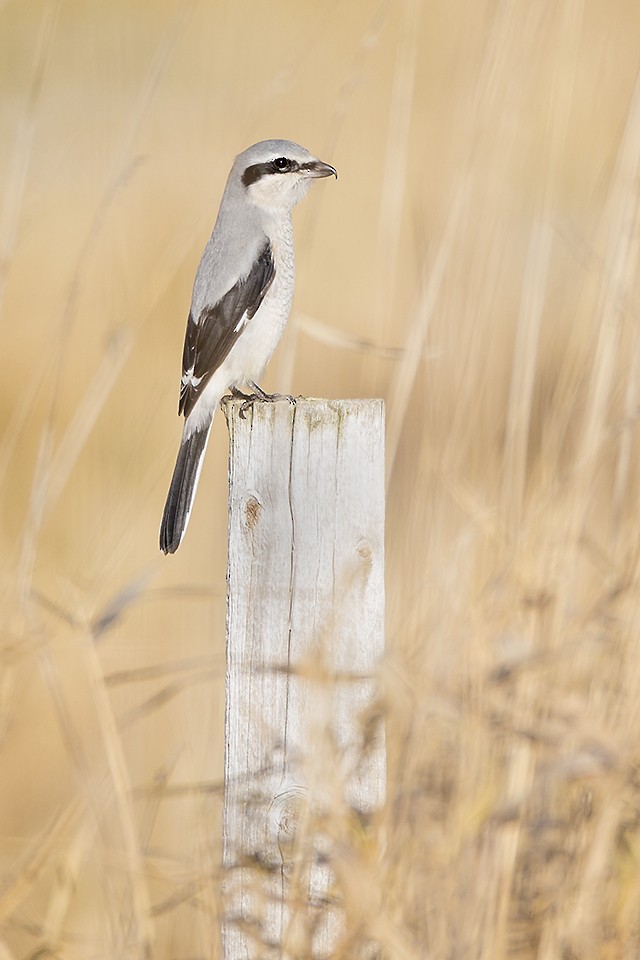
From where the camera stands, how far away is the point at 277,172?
2.54 meters

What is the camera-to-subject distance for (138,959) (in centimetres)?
122

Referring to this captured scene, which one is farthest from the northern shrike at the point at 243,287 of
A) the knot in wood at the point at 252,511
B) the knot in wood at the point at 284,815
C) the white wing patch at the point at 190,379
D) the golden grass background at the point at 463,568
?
the knot in wood at the point at 284,815

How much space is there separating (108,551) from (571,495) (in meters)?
0.74

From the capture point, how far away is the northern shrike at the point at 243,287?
2.48m

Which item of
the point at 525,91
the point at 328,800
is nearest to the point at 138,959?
the point at 328,800

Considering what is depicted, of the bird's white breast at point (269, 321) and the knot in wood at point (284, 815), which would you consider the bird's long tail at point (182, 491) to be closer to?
the bird's white breast at point (269, 321)

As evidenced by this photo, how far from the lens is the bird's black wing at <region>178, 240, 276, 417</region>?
97.7 inches

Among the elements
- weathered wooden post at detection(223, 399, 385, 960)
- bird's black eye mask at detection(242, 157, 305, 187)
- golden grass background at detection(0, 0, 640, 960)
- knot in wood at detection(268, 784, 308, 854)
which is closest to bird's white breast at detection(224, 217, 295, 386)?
bird's black eye mask at detection(242, 157, 305, 187)

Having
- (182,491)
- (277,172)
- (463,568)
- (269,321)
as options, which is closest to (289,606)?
(463,568)

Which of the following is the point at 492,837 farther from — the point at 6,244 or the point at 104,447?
the point at 104,447

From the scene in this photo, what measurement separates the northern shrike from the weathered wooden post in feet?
3.17

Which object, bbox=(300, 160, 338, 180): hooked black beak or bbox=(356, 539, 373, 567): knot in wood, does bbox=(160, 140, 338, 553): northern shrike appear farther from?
bbox=(356, 539, 373, 567): knot in wood

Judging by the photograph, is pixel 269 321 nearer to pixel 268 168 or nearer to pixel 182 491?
pixel 268 168

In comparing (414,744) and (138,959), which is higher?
(414,744)
